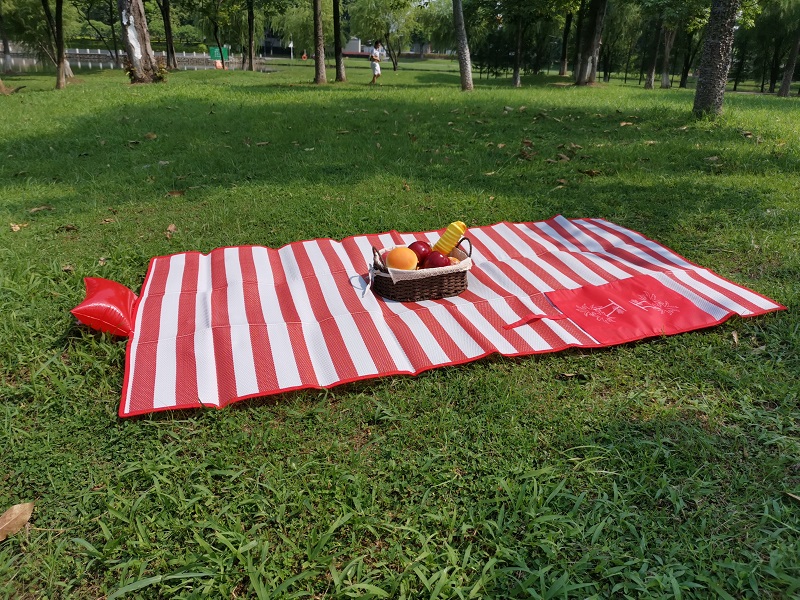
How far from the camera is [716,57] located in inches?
322

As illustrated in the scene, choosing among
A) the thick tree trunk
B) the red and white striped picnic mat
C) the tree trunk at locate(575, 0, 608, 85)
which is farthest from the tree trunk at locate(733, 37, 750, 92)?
the red and white striped picnic mat

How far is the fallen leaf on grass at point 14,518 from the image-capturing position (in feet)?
6.97

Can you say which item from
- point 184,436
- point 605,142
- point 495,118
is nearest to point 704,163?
point 605,142

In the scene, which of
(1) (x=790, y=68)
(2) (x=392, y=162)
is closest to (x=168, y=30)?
(2) (x=392, y=162)

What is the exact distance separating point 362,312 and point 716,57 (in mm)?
7953

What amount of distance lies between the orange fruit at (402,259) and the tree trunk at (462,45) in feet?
38.7

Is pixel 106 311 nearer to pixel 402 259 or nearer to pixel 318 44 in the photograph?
pixel 402 259

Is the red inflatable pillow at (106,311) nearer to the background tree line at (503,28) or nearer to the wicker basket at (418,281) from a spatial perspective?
→ the wicker basket at (418,281)

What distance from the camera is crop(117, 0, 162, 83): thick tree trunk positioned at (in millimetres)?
13477

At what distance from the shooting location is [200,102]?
10.9 metres

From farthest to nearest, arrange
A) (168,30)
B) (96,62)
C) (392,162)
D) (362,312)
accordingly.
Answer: (96,62) → (168,30) → (392,162) → (362,312)

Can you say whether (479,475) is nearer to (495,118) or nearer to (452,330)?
(452,330)

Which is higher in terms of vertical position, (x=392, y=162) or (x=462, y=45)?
(x=462, y=45)

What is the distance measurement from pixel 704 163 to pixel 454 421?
5926 millimetres
